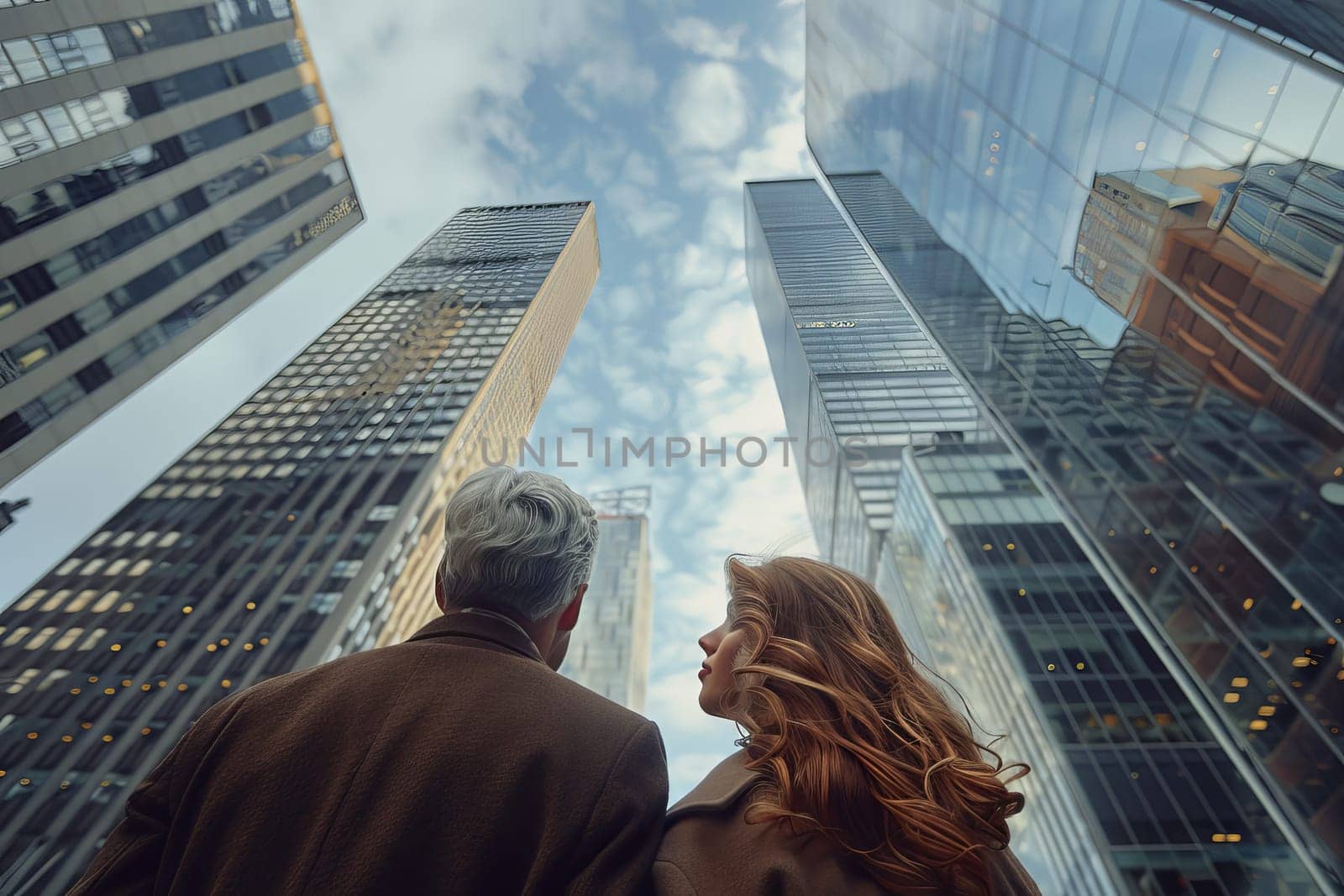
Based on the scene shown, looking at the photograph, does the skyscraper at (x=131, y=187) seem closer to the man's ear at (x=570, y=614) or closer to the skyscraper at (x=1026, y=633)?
the man's ear at (x=570, y=614)

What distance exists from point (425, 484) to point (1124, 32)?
4104 centimetres

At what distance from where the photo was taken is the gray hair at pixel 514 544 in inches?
92.9

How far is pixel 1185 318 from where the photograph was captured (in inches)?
383

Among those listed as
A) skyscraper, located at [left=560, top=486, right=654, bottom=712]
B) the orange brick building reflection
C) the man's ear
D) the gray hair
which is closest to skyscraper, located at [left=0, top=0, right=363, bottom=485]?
the gray hair

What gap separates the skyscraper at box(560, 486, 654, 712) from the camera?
7856 cm

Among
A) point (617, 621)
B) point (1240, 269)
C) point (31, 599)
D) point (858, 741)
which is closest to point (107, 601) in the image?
point (31, 599)

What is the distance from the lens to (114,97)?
19.9 m

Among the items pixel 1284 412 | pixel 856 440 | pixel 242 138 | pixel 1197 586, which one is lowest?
pixel 856 440

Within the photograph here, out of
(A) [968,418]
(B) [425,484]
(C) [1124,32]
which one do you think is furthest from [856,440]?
(C) [1124,32]

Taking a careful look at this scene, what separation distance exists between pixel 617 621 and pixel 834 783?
84.8 m

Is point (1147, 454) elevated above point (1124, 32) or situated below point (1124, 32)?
below

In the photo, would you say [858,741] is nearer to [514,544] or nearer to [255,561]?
[514,544]

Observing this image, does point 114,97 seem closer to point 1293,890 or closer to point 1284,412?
point 1284,412

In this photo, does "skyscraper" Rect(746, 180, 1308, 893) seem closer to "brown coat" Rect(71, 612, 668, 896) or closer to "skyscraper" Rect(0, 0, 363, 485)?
"brown coat" Rect(71, 612, 668, 896)
